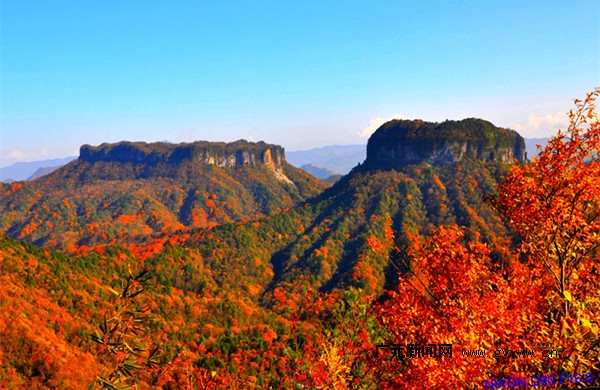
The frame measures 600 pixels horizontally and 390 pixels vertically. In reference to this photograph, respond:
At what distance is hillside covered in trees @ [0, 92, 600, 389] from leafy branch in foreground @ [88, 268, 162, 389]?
0.04 m

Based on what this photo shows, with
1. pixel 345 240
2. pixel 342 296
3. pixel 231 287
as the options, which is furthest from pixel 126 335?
pixel 345 240

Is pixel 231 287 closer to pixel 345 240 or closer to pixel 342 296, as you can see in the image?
pixel 345 240

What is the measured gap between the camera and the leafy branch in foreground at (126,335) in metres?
7.21

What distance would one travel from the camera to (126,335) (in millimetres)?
7414

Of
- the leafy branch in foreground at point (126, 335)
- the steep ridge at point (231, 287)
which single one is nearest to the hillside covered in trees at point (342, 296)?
the leafy branch in foreground at point (126, 335)

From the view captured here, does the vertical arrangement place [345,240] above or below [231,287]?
above

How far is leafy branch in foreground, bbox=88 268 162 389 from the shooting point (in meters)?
7.21

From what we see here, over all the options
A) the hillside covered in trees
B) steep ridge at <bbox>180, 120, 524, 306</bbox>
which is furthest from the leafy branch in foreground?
steep ridge at <bbox>180, 120, 524, 306</bbox>

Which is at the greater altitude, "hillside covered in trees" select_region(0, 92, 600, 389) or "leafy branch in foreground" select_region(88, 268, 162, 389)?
"leafy branch in foreground" select_region(88, 268, 162, 389)

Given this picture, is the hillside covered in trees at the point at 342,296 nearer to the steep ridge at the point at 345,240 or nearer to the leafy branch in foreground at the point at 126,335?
the leafy branch in foreground at the point at 126,335

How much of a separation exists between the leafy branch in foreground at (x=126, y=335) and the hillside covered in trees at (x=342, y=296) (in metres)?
0.04

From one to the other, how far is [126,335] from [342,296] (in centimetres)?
2184

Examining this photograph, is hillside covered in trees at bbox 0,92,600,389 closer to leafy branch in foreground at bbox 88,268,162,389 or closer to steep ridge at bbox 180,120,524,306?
leafy branch in foreground at bbox 88,268,162,389

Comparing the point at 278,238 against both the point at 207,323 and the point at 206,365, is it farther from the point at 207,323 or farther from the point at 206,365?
the point at 206,365
